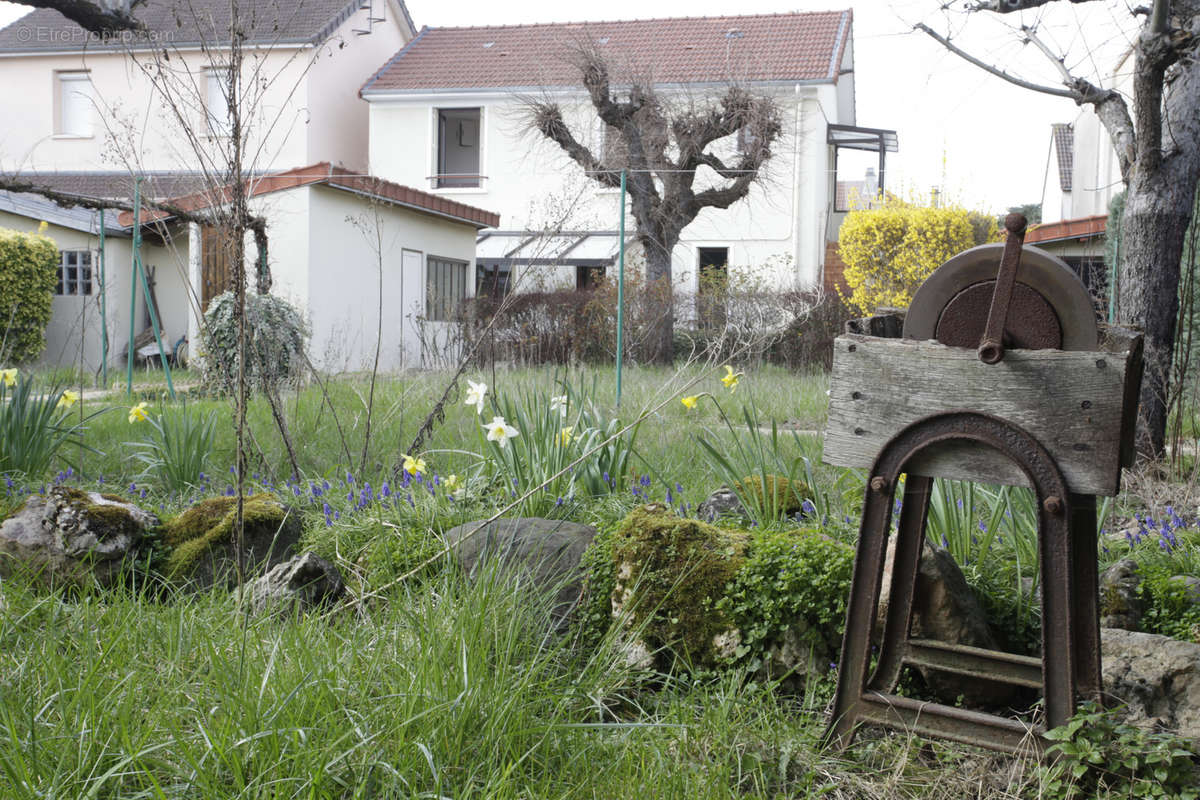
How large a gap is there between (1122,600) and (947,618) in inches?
23.7

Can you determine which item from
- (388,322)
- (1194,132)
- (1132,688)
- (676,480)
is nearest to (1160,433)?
(1194,132)

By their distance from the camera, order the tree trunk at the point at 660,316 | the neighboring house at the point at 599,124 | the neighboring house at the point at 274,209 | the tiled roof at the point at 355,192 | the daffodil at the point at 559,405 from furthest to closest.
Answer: the neighboring house at the point at 599,124, the tree trunk at the point at 660,316, the neighboring house at the point at 274,209, the tiled roof at the point at 355,192, the daffodil at the point at 559,405

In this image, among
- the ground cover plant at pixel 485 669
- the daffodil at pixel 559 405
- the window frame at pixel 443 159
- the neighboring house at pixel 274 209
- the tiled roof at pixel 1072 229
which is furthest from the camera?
the window frame at pixel 443 159

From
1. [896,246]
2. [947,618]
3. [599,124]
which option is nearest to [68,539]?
[947,618]

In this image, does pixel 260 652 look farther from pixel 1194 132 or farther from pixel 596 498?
pixel 1194 132

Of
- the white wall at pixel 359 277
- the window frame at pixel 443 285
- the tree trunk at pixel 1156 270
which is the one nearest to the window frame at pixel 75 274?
the white wall at pixel 359 277

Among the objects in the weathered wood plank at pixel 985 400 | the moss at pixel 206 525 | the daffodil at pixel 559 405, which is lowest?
the moss at pixel 206 525

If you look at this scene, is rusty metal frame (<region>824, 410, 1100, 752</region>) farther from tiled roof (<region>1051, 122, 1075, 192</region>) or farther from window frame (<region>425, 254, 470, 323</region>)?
tiled roof (<region>1051, 122, 1075, 192</region>)

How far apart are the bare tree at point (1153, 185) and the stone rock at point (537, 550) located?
3.65 metres

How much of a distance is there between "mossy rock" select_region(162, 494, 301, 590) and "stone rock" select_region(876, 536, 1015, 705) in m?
2.19

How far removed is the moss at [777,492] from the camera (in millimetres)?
3793

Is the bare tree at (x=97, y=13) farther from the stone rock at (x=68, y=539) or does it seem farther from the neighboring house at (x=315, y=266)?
the stone rock at (x=68, y=539)

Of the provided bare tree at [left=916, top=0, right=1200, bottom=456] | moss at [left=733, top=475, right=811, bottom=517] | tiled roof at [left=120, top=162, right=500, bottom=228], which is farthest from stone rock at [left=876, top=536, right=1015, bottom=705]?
tiled roof at [left=120, top=162, right=500, bottom=228]

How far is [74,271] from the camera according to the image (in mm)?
16234
